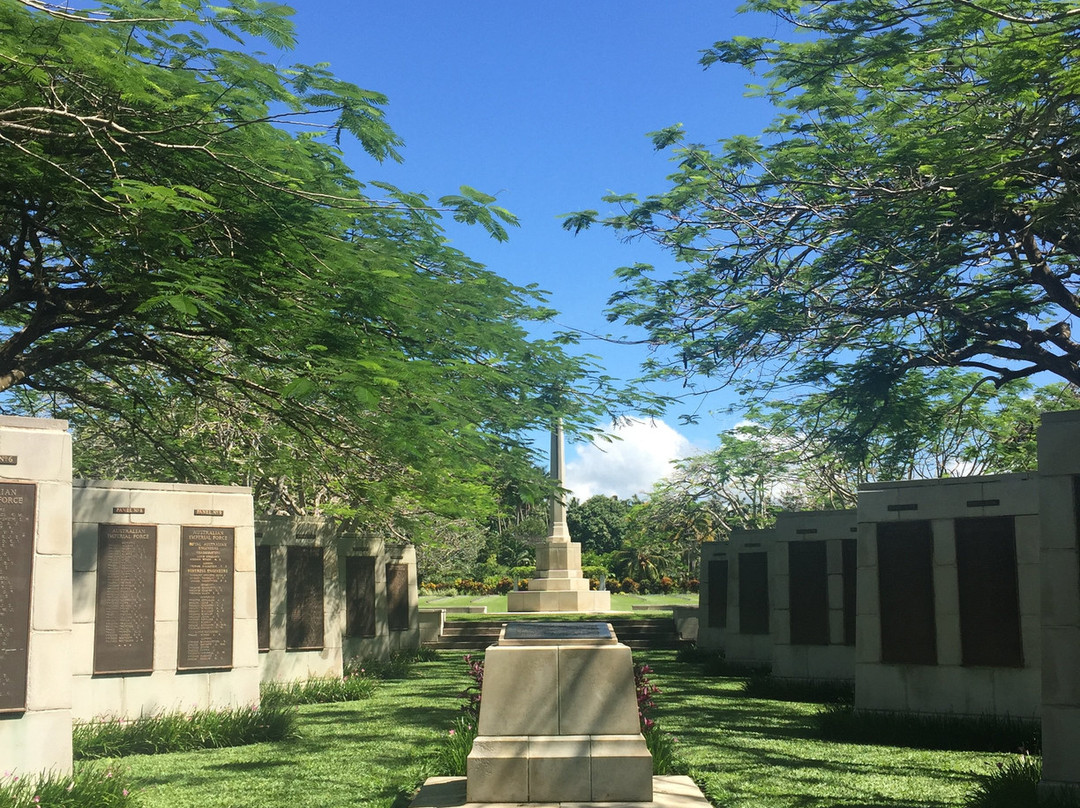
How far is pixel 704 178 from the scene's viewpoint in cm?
1662

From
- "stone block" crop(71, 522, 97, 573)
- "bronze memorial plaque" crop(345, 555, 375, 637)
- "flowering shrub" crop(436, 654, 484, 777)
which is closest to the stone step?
"bronze memorial plaque" crop(345, 555, 375, 637)

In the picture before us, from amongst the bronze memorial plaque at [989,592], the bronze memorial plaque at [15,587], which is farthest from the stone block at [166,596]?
the bronze memorial plaque at [989,592]

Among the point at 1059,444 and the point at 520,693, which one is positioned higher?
the point at 1059,444

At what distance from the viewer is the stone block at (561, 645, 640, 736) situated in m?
8.45

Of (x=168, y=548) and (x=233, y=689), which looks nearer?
(x=168, y=548)

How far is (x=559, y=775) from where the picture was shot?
8227 mm

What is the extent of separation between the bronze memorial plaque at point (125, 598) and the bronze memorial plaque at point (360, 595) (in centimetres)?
698

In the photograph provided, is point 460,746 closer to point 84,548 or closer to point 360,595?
point 84,548

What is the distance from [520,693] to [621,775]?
1073 millimetres

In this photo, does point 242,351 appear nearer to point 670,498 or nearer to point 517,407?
point 517,407

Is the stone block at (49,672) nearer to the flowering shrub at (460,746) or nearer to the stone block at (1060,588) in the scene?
the flowering shrub at (460,746)

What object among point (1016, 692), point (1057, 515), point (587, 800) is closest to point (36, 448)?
point (587, 800)

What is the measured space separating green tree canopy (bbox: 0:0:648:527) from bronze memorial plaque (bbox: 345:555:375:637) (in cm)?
482

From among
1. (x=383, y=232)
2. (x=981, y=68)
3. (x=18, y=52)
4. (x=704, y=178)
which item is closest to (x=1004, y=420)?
(x=704, y=178)
